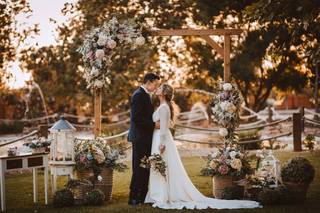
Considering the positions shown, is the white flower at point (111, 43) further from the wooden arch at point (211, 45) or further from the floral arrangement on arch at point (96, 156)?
the floral arrangement on arch at point (96, 156)

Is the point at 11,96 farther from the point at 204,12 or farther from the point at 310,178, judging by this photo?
the point at 310,178

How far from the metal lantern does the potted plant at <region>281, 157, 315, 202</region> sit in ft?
11.1

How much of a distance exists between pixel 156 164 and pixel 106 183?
3.43 ft

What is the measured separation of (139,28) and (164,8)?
7.95 m

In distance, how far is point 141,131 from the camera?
8.80m

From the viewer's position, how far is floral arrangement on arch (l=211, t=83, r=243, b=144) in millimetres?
10000

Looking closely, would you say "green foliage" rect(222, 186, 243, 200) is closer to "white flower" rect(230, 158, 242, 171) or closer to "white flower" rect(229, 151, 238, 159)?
"white flower" rect(230, 158, 242, 171)

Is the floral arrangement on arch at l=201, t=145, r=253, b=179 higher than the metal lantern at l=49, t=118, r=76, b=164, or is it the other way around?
the metal lantern at l=49, t=118, r=76, b=164

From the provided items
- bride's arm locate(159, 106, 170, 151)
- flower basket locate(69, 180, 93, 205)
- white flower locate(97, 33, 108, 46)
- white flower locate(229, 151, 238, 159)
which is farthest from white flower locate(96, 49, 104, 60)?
white flower locate(229, 151, 238, 159)

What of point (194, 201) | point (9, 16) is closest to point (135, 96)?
point (194, 201)

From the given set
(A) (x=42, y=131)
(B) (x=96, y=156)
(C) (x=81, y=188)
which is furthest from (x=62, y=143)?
(A) (x=42, y=131)

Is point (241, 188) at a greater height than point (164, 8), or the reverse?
point (164, 8)

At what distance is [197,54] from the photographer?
73.8 ft

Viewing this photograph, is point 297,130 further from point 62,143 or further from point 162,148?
point 62,143
